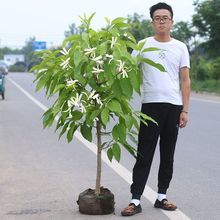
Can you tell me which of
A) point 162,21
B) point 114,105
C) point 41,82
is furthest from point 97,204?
point 162,21

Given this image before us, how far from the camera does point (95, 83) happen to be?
5.54m

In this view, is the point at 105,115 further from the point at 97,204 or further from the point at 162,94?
the point at 97,204

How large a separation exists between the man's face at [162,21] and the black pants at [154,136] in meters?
0.67

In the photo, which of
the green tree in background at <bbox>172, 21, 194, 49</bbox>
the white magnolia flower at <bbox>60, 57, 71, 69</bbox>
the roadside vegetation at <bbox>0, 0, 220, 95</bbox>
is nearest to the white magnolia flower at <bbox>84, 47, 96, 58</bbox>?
the white magnolia flower at <bbox>60, 57, 71, 69</bbox>

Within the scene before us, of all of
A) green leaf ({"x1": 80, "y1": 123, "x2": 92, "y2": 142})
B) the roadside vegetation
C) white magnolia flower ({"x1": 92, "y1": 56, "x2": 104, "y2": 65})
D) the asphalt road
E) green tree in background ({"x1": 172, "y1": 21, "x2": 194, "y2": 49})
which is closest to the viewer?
white magnolia flower ({"x1": 92, "y1": 56, "x2": 104, "y2": 65})

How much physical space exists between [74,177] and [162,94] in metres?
2.53

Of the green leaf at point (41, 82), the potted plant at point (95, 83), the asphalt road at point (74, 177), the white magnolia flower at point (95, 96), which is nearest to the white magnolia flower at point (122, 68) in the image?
the potted plant at point (95, 83)

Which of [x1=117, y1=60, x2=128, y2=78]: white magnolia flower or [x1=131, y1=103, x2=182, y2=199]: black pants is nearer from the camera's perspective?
[x1=117, y1=60, x2=128, y2=78]: white magnolia flower

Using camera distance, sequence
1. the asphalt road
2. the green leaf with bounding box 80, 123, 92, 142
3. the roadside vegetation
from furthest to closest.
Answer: the roadside vegetation < the asphalt road < the green leaf with bounding box 80, 123, 92, 142

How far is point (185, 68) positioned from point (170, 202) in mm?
1380

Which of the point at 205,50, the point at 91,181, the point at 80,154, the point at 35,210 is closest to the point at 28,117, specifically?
the point at 80,154

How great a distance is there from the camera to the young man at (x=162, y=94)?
568 cm

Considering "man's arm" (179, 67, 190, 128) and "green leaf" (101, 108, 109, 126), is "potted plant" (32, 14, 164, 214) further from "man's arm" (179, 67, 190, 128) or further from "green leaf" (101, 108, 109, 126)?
"man's arm" (179, 67, 190, 128)

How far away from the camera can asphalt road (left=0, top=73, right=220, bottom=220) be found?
19.8 feet
